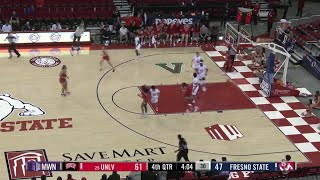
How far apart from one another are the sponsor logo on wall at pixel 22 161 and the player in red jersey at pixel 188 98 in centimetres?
607

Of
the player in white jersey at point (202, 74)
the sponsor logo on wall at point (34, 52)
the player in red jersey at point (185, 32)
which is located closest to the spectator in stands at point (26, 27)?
the sponsor logo on wall at point (34, 52)

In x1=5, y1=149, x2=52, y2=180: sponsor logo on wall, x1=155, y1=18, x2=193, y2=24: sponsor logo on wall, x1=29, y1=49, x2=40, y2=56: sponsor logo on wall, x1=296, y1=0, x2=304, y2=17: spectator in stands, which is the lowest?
x1=5, y1=149, x2=52, y2=180: sponsor logo on wall

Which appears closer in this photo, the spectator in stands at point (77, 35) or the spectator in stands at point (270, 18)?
the spectator in stands at point (77, 35)

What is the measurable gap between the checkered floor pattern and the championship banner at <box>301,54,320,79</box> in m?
1.81

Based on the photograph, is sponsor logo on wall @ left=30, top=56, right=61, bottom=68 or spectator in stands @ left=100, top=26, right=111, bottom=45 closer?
sponsor logo on wall @ left=30, top=56, right=61, bottom=68

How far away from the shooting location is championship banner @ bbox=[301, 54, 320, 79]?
967 inches

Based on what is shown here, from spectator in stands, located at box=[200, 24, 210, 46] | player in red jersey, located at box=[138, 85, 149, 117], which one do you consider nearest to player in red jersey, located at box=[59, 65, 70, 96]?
player in red jersey, located at box=[138, 85, 149, 117]

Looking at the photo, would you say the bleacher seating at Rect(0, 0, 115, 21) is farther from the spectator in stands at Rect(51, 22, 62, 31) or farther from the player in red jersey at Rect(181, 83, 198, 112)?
the player in red jersey at Rect(181, 83, 198, 112)

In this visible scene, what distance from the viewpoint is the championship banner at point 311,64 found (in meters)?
24.6

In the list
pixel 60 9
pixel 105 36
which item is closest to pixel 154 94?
pixel 105 36

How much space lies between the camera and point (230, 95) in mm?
22500

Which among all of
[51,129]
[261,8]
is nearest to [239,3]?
[261,8]

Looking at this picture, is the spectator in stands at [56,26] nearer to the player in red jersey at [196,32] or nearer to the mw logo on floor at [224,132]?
the player in red jersey at [196,32]

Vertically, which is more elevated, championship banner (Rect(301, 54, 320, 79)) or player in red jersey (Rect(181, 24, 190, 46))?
player in red jersey (Rect(181, 24, 190, 46))
